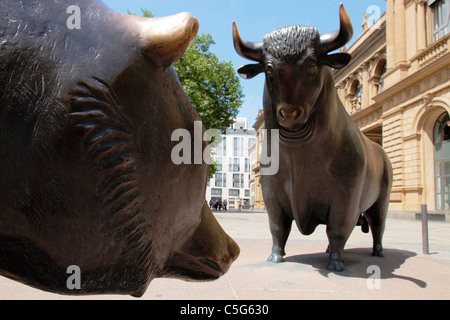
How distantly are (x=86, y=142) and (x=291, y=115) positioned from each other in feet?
6.30

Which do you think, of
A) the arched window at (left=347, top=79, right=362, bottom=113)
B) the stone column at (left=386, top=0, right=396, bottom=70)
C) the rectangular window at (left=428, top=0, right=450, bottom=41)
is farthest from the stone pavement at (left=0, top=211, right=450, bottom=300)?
the arched window at (left=347, top=79, right=362, bottom=113)

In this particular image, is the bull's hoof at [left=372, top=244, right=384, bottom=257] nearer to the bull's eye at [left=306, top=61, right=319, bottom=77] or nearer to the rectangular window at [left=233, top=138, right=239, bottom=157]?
the bull's eye at [left=306, top=61, right=319, bottom=77]

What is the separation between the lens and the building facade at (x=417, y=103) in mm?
17406

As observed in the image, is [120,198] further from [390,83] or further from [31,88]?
[390,83]

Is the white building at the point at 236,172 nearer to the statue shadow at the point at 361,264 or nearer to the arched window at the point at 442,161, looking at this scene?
the arched window at the point at 442,161

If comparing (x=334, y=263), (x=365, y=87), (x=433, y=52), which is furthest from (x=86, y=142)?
(x=365, y=87)

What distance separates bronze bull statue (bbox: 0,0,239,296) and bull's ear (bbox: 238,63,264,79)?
2.03 metres

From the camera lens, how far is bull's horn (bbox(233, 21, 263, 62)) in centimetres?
262

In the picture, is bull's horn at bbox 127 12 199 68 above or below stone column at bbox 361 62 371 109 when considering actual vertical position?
below

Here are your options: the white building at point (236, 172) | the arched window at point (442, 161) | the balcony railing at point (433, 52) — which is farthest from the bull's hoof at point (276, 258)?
the white building at point (236, 172)

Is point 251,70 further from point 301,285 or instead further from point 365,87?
point 365,87

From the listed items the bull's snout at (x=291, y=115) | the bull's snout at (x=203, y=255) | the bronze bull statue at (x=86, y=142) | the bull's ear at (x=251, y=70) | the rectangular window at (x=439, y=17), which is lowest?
the bull's snout at (x=203, y=255)

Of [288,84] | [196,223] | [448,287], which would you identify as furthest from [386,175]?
[196,223]

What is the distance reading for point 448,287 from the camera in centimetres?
269
